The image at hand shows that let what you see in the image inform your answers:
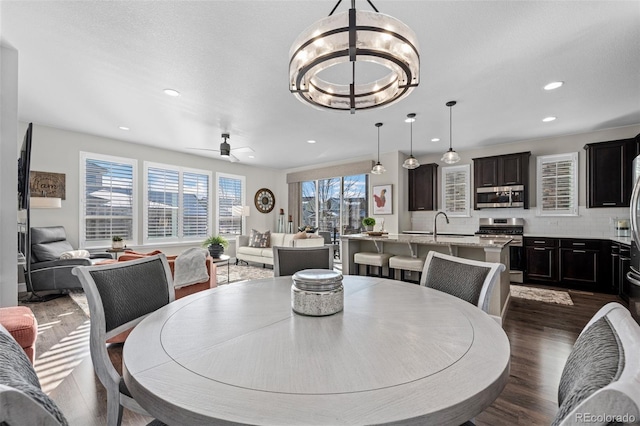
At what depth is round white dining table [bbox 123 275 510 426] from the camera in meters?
0.62

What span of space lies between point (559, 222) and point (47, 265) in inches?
315

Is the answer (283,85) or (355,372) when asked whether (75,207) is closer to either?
(283,85)

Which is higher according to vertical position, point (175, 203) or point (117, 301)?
point (175, 203)

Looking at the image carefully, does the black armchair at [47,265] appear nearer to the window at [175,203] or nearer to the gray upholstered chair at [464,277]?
the window at [175,203]

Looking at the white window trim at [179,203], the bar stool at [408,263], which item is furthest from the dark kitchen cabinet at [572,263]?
the white window trim at [179,203]

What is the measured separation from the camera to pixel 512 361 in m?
2.40

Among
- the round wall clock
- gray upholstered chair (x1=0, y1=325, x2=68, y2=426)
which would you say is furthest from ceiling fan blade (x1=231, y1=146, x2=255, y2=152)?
gray upholstered chair (x1=0, y1=325, x2=68, y2=426)

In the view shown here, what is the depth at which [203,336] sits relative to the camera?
38.7 inches

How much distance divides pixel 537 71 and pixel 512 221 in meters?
3.39

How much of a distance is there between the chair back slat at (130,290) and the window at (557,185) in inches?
239

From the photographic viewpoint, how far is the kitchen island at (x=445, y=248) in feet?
10.1

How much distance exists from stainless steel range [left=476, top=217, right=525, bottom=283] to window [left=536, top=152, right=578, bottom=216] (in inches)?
18.3

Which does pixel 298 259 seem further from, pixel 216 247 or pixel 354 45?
pixel 216 247

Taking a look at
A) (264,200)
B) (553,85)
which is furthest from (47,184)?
(553,85)
